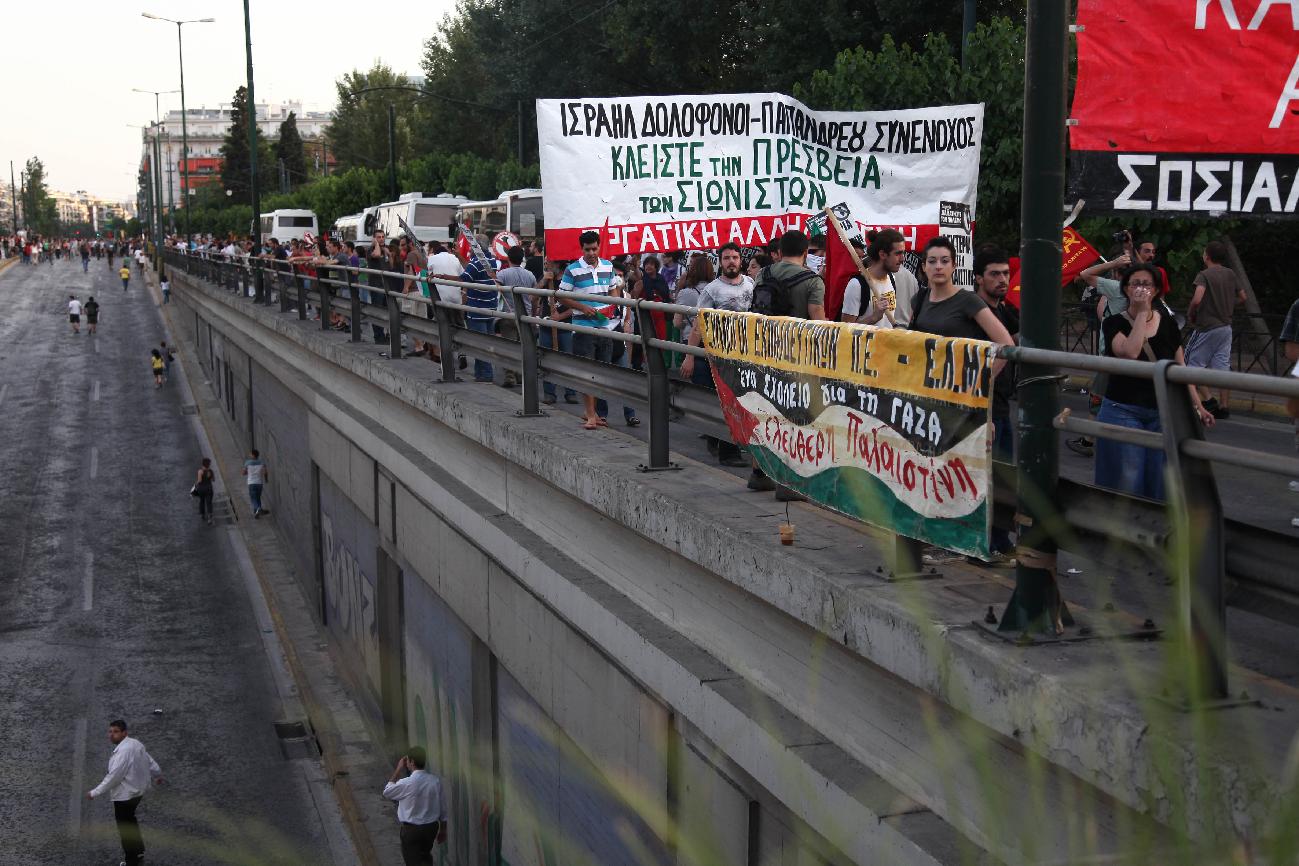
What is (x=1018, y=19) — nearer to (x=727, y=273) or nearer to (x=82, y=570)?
(x=82, y=570)

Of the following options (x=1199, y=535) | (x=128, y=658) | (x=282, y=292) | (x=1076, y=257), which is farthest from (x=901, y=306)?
(x=282, y=292)

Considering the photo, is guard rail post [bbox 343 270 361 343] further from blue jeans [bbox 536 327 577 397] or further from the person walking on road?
the person walking on road

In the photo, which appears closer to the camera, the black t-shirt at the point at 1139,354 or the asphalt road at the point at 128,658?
the black t-shirt at the point at 1139,354

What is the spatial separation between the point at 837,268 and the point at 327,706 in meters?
14.0

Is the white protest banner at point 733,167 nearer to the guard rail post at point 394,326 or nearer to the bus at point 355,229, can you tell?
the guard rail post at point 394,326

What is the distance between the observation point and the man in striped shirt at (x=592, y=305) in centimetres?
962

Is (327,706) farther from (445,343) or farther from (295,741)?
(445,343)

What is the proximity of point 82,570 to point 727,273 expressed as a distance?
885 inches

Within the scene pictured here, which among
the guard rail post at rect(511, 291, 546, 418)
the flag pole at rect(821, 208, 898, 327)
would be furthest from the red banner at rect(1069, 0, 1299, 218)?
the guard rail post at rect(511, 291, 546, 418)

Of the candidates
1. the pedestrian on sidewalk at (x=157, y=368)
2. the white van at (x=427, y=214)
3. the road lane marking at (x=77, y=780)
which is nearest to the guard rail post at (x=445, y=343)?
the road lane marking at (x=77, y=780)

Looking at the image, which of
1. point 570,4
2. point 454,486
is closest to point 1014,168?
point 454,486

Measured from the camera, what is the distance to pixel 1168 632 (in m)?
3.89

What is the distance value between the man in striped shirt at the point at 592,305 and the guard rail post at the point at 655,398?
1626mm

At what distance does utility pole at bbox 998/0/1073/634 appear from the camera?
14.4 ft
